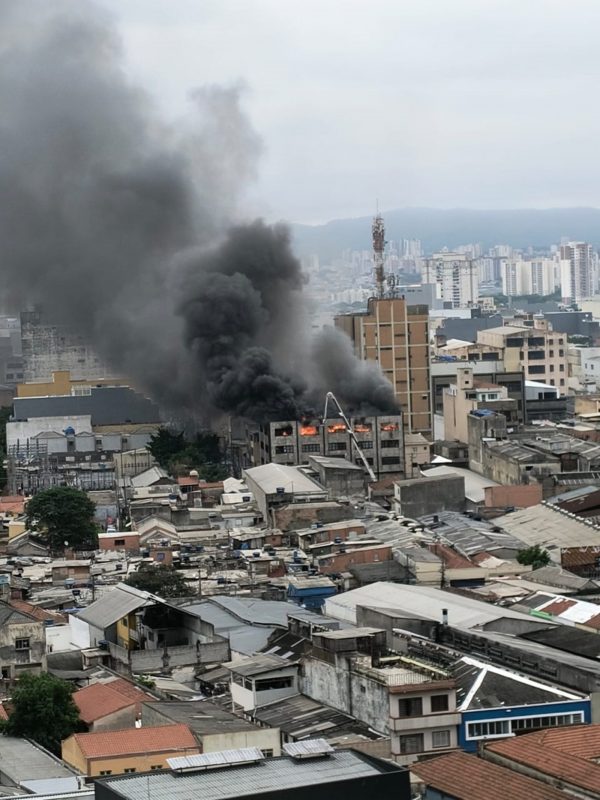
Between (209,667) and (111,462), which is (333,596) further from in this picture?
(111,462)

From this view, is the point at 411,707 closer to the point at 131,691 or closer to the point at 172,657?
the point at 131,691

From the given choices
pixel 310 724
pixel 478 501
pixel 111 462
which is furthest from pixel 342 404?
pixel 310 724

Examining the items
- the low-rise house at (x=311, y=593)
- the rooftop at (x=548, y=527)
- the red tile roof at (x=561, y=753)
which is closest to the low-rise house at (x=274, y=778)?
the red tile roof at (x=561, y=753)

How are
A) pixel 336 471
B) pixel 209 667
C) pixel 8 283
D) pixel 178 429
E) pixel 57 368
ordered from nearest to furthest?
pixel 209 667 < pixel 336 471 < pixel 178 429 < pixel 8 283 < pixel 57 368

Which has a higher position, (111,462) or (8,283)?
(8,283)

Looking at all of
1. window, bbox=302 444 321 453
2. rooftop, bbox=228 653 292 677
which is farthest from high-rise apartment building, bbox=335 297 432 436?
rooftop, bbox=228 653 292 677

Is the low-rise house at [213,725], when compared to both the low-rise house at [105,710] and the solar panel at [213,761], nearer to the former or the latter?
the low-rise house at [105,710]
